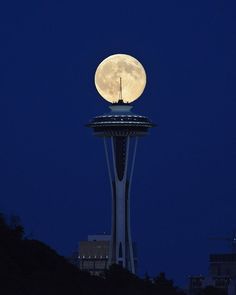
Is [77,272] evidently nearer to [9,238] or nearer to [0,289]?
[9,238]

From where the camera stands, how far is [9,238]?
123m

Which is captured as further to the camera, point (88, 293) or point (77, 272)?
point (77, 272)

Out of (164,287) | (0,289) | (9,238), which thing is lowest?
(0,289)

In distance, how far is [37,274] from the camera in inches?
4500

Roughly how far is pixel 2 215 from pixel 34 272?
15302 millimetres

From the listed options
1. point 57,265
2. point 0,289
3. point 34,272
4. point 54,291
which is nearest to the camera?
point 0,289

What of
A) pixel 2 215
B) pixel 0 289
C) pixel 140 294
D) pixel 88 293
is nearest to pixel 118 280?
pixel 140 294

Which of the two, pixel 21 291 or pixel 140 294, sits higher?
pixel 140 294

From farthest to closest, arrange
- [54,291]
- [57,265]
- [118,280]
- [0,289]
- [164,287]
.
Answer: [164,287], [118,280], [57,265], [54,291], [0,289]

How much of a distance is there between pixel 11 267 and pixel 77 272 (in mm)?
24769

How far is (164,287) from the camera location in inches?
7096

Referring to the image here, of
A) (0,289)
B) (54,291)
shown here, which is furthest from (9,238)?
(0,289)

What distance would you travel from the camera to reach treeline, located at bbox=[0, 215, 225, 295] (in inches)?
4201

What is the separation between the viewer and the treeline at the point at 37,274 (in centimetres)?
10671
